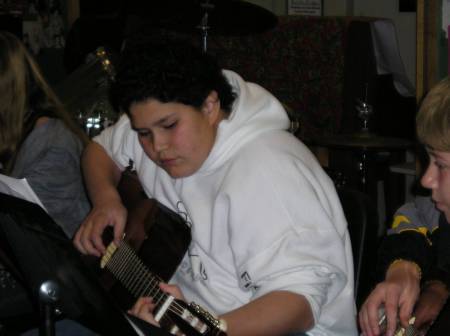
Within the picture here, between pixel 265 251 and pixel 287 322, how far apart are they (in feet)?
0.48

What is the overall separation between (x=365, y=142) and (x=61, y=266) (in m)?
2.77

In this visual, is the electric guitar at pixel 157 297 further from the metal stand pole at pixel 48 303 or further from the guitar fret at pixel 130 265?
the metal stand pole at pixel 48 303

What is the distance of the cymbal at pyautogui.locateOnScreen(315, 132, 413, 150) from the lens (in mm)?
3684

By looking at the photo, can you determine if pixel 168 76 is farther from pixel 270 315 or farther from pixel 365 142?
pixel 365 142

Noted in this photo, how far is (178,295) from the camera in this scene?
129 cm

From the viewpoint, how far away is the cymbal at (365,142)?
145 inches

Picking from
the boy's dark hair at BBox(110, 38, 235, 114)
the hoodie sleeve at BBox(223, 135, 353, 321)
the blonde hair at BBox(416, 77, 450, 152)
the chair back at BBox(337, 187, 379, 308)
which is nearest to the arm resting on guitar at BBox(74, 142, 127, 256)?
the boy's dark hair at BBox(110, 38, 235, 114)

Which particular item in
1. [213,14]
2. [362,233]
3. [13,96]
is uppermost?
[213,14]

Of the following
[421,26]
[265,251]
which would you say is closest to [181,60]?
[265,251]

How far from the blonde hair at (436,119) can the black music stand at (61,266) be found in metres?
0.66

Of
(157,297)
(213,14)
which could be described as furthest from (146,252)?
(213,14)

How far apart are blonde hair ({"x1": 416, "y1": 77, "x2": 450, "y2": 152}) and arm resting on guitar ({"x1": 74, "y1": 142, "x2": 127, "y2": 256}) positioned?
81 cm

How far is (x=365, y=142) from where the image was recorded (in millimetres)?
3719

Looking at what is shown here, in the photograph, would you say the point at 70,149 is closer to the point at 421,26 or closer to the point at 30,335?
the point at 30,335
